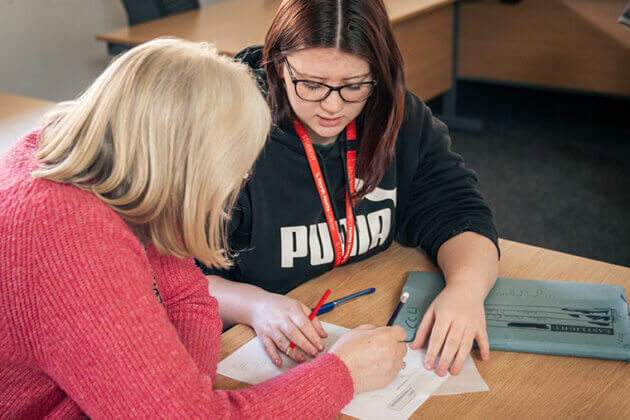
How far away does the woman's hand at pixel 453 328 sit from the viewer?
3.41 feet

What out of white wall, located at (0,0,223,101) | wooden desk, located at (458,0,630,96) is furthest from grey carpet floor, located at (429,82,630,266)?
white wall, located at (0,0,223,101)

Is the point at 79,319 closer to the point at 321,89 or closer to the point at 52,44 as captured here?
the point at 321,89

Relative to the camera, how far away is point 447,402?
95 cm

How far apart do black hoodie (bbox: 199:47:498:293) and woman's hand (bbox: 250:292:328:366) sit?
15 cm

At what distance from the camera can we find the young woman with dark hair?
3.79 feet

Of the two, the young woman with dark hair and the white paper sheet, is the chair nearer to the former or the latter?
the young woman with dark hair

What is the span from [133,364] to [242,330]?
0.43m

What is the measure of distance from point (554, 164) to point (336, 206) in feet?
8.98

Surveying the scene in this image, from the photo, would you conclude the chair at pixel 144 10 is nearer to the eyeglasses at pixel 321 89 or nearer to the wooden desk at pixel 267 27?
the wooden desk at pixel 267 27

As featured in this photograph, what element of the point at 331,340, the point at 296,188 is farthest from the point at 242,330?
the point at 296,188

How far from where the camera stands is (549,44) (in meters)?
4.39

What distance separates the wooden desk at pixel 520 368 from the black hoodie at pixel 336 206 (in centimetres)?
6

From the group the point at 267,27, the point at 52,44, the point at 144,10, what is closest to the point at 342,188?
the point at 267,27

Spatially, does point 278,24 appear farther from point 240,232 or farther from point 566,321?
point 566,321
